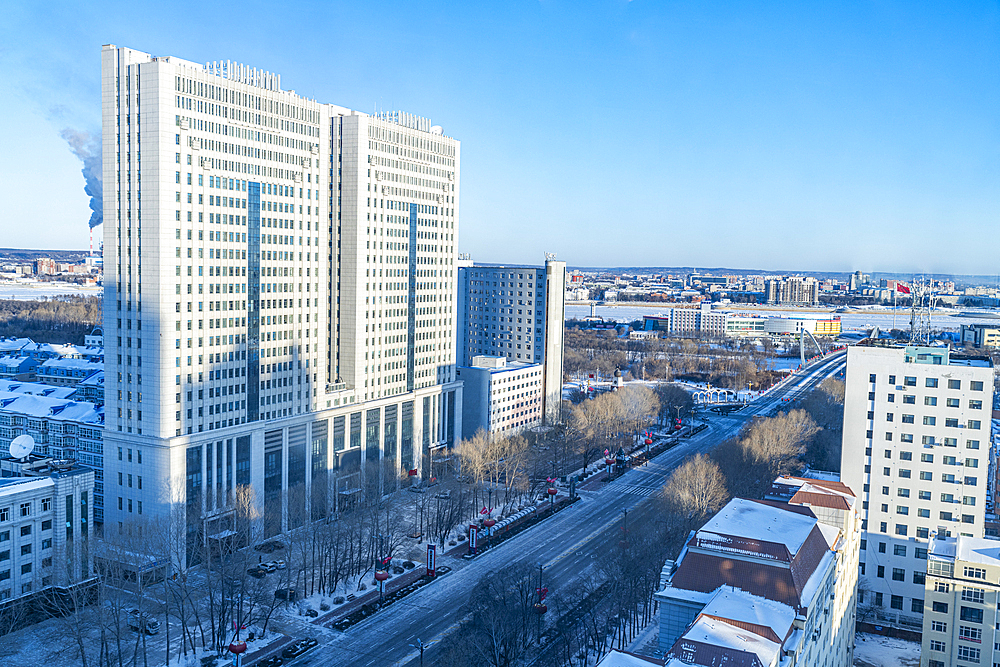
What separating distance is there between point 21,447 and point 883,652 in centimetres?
4468

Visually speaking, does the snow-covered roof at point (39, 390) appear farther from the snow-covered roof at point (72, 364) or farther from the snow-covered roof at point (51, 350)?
the snow-covered roof at point (51, 350)

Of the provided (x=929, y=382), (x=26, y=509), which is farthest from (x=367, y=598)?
(x=929, y=382)

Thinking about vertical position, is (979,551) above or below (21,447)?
below

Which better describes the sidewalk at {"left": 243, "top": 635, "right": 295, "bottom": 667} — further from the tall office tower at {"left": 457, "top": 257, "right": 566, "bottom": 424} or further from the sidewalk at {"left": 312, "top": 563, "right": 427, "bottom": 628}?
the tall office tower at {"left": 457, "top": 257, "right": 566, "bottom": 424}

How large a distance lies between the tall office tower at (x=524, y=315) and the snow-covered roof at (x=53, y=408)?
45568 millimetres

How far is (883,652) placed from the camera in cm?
3891

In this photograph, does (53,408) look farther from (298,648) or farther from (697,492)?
(697,492)

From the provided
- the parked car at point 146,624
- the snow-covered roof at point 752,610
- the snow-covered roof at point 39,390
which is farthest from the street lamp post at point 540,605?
the snow-covered roof at point 39,390

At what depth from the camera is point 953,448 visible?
144 ft

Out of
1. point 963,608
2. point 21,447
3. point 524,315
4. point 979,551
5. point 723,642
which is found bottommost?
point 963,608

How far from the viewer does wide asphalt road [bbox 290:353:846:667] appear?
37.3 meters

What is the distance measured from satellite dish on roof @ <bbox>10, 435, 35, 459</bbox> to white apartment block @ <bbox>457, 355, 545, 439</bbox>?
123ft

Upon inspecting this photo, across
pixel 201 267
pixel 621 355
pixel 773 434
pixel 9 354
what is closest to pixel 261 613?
pixel 201 267

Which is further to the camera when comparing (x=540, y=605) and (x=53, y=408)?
(x=53, y=408)
